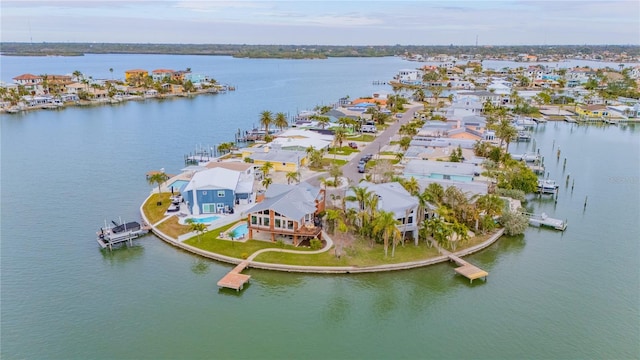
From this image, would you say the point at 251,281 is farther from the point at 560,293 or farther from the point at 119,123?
the point at 119,123

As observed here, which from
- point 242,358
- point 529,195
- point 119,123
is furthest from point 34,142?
point 529,195

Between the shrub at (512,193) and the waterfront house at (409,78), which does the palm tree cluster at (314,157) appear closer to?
the shrub at (512,193)

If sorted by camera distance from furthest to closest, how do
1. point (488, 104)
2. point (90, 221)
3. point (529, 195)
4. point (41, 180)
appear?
point (488, 104) → point (41, 180) → point (529, 195) → point (90, 221)

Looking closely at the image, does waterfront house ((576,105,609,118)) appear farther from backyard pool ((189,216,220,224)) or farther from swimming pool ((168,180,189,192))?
backyard pool ((189,216,220,224))

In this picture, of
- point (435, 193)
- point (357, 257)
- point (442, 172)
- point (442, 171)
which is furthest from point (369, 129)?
point (357, 257)

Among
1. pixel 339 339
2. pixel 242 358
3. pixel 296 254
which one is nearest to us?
pixel 242 358
